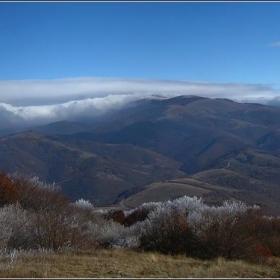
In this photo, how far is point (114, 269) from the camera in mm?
14750

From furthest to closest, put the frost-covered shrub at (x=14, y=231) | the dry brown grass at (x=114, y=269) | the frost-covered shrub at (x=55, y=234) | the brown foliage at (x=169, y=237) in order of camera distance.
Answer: the brown foliage at (x=169, y=237), the frost-covered shrub at (x=55, y=234), the frost-covered shrub at (x=14, y=231), the dry brown grass at (x=114, y=269)

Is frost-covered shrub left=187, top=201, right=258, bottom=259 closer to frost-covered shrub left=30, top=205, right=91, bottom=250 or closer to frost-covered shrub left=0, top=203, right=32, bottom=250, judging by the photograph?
frost-covered shrub left=30, top=205, right=91, bottom=250

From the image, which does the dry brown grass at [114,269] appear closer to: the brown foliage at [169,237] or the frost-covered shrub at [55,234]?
the frost-covered shrub at [55,234]

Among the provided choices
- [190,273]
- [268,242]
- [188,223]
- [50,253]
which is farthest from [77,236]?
[268,242]

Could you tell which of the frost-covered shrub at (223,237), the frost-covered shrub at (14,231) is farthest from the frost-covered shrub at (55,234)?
the frost-covered shrub at (223,237)

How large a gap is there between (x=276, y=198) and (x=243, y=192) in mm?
14205

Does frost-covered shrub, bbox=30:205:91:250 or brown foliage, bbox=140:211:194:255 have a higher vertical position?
frost-covered shrub, bbox=30:205:91:250

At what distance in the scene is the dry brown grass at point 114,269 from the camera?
44.4 feet

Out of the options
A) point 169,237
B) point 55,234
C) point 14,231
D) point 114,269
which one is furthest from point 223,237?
point 14,231

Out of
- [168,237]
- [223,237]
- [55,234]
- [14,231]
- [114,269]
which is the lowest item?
[168,237]

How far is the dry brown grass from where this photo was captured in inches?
533

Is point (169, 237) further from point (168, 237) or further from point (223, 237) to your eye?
point (223, 237)

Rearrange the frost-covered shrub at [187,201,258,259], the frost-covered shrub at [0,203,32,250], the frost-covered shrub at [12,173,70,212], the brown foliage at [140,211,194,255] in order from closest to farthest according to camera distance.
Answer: the frost-covered shrub at [0,203,32,250], the frost-covered shrub at [187,201,258,259], the brown foliage at [140,211,194,255], the frost-covered shrub at [12,173,70,212]

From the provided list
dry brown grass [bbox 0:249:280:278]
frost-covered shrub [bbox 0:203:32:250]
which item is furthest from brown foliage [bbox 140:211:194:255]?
frost-covered shrub [bbox 0:203:32:250]
